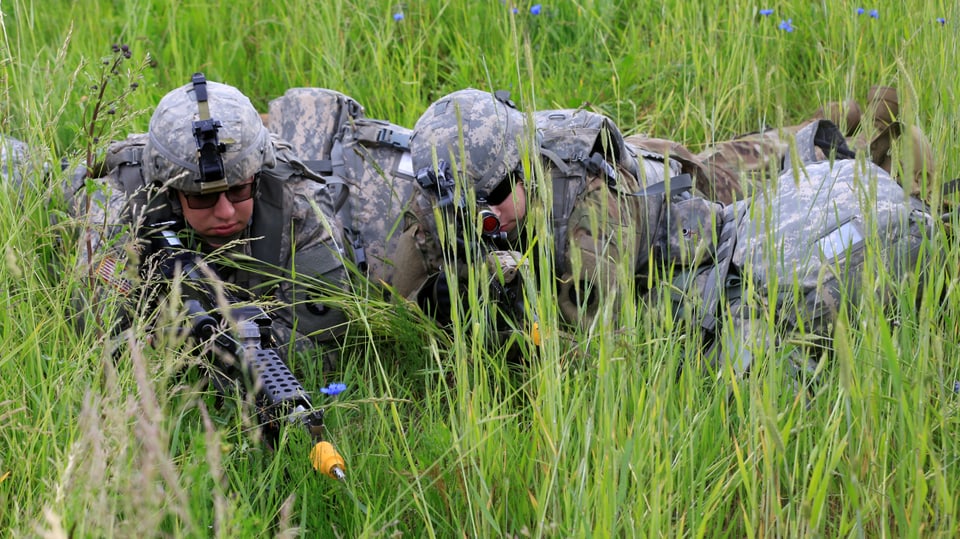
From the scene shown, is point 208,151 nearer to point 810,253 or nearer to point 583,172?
point 583,172

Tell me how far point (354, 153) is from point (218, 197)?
40.1 inches

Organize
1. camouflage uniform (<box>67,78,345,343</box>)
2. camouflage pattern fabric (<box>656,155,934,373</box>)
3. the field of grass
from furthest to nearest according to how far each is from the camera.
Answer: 1. camouflage uniform (<box>67,78,345,343</box>)
2. camouflage pattern fabric (<box>656,155,934,373</box>)
3. the field of grass

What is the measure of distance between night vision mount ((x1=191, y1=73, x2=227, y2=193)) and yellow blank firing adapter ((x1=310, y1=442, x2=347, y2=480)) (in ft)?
4.36

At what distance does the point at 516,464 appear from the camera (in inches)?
82.5

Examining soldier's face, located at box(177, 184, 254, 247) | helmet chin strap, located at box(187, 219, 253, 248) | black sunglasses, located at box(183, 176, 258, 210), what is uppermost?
black sunglasses, located at box(183, 176, 258, 210)

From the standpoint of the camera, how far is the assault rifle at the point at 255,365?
2199mm

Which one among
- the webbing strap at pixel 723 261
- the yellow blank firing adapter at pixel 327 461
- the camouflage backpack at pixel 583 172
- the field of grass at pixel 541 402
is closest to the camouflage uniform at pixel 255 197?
the field of grass at pixel 541 402

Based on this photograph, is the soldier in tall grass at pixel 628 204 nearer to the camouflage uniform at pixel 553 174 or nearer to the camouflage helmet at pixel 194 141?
the camouflage uniform at pixel 553 174

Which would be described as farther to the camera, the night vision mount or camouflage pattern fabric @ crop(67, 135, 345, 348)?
camouflage pattern fabric @ crop(67, 135, 345, 348)

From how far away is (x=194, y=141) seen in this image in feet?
10.8

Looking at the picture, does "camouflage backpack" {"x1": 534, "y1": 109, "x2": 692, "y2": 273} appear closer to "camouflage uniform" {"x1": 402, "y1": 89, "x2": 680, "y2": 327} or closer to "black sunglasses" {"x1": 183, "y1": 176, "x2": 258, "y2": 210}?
"camouflage uniform" {"x1": 402, "y1": 89, "x2": 680, "y2": 327}

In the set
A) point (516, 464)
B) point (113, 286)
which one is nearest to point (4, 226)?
point (113, 286)

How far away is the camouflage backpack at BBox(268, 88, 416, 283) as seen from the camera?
411 centimetres

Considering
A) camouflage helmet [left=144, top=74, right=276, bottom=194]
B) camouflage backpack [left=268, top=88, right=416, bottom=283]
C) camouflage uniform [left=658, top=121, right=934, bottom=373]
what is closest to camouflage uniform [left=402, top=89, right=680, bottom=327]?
camouflage uniform [left=658, top=121, right=934, bottom=373]
